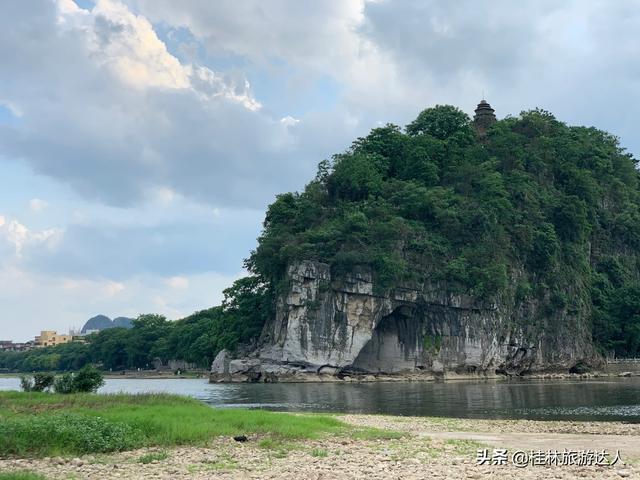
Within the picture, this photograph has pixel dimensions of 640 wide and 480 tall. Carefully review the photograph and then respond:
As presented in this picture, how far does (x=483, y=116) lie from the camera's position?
120000 millimetres

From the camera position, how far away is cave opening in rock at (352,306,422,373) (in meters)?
82.3

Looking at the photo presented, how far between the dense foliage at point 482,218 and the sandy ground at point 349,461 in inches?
2330

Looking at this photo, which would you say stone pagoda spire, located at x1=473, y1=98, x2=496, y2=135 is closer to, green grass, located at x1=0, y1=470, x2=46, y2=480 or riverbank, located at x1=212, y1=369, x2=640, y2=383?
riverbank, located at x1=212, y1=369, x2=640, y2=383

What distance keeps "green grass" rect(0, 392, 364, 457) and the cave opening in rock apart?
57677mm

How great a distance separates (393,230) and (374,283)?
6977 millimetres

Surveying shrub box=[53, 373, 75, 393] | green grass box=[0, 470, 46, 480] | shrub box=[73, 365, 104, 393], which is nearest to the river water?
shrub box=[73, 365, 104, 393]

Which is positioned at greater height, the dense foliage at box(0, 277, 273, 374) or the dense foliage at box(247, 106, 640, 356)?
the dense foliage at box(247, 106, 640, 356)

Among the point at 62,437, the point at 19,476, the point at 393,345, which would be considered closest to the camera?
the point at 19,476

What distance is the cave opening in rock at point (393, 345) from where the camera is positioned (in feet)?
270

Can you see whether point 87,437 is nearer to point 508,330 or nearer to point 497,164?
point 508,330

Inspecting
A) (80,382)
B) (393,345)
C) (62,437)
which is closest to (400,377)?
(393,345)

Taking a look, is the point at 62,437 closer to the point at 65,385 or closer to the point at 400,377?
the point at 65,385

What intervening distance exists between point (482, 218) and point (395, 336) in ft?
61.4

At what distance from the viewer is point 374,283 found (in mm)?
79688
